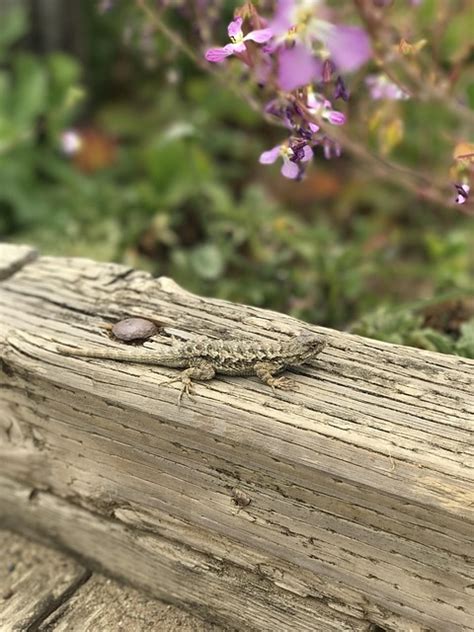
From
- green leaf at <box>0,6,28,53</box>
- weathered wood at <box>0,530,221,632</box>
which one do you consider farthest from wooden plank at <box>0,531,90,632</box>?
green leaf at <box>0,6,28,53</box>

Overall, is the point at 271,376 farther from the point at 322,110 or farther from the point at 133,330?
the point at 322,110

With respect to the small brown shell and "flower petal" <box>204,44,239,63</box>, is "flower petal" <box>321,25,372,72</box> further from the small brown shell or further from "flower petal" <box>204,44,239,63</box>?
the small brown shell

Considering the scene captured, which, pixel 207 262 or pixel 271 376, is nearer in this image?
pixel 271 376

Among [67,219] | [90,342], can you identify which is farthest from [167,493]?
[67,219]

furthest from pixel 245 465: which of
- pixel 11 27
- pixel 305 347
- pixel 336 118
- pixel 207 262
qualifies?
pixel 11 27

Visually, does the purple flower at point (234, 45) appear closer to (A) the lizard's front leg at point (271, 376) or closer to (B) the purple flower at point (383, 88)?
(A) the lizard's front leg at point (271, 376)

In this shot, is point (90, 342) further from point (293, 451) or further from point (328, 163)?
point (328, 163)
